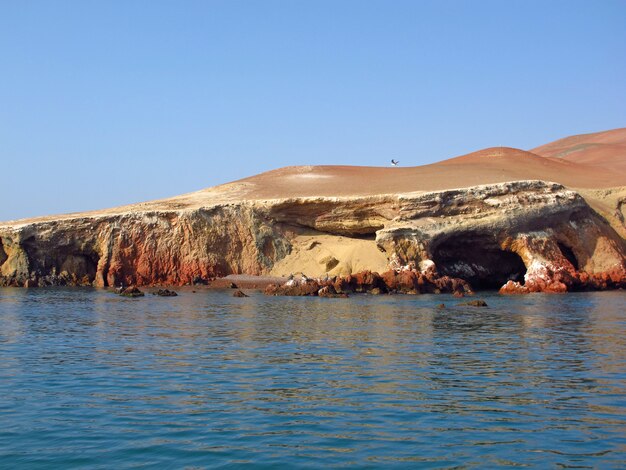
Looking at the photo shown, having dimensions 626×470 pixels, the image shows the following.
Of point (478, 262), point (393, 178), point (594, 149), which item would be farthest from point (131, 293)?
point (594, 149)

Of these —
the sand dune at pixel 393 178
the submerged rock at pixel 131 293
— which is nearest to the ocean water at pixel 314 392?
the submerged rock at pixel 131 293

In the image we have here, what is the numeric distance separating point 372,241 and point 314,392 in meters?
32.5

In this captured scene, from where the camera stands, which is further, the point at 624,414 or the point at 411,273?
the point at 411,273

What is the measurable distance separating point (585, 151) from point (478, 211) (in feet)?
184

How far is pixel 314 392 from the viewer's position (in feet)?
43.3

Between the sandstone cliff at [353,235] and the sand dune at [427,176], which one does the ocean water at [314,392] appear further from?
the sand dune at [427,176]

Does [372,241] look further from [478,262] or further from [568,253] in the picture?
[568,253]

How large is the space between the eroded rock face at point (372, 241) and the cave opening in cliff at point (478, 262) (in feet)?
0.22

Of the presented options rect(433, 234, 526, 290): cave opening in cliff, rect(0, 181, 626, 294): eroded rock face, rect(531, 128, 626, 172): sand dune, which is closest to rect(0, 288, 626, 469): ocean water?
rect(0, 181, 626, 294): eroded rock face

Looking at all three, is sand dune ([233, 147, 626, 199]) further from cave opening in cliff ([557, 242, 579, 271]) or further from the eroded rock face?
cave opening in cliff ([557, 242, 579, 271])

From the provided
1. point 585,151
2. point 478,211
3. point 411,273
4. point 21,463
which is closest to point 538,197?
point 478,211

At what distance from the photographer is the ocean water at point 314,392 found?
9703 mm

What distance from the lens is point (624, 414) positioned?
11570 mm

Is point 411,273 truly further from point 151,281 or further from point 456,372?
point 456,372
